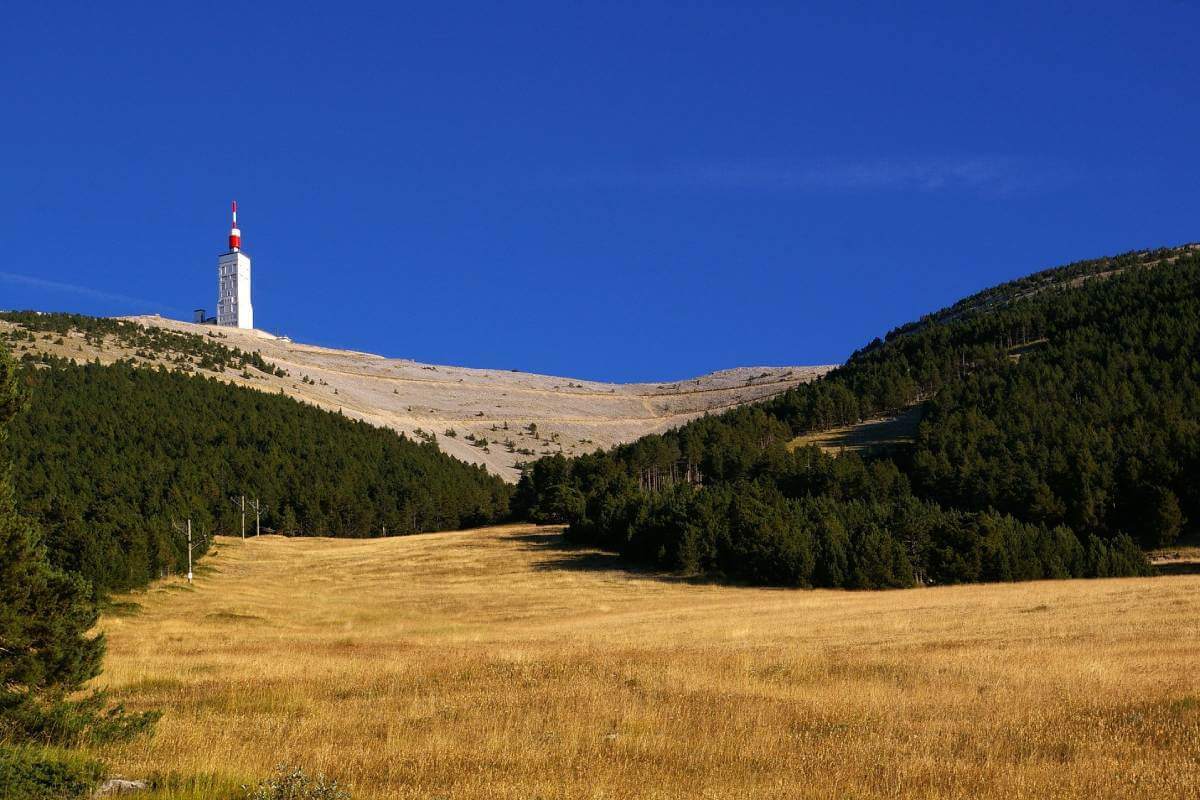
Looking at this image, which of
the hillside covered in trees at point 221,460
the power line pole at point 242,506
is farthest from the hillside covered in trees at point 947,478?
the power line pole at point 242,506

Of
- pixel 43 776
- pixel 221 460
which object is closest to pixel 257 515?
pixel 221 460

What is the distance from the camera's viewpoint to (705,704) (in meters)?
18.6

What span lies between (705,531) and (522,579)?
15791mm

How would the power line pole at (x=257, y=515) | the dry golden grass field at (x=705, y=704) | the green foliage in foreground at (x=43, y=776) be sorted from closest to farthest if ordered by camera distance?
1. the green foliage in foreground at (x=43, y=776)
2. the dry golden grass field at (x=705, y=704)
3. the power line pole at (x=257, y=515)

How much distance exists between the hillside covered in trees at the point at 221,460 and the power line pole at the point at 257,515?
1.02 metres

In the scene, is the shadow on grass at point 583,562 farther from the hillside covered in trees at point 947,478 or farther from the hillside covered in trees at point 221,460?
the hillside covered in trees at point 221,460

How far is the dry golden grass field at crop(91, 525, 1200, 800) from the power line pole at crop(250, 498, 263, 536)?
73878 millimetres

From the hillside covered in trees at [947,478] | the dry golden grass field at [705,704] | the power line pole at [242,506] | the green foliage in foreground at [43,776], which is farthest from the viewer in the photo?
the power line pole at [242,506]

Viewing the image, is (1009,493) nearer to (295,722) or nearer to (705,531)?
(705,531)

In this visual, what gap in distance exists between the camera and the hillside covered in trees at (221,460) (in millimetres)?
117731

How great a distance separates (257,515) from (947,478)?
82.5 meters

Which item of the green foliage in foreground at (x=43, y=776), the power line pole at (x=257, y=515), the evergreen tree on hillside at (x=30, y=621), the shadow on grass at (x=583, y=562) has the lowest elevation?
the shadow on grass at (x=583, y=562)

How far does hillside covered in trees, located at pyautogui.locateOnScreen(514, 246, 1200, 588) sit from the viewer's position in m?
73.0

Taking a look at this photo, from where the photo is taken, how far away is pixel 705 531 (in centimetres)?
8100
